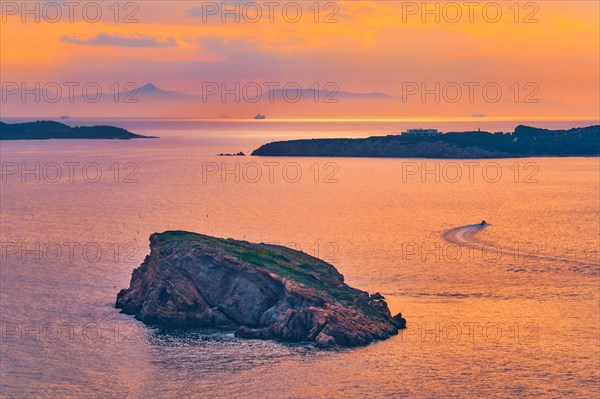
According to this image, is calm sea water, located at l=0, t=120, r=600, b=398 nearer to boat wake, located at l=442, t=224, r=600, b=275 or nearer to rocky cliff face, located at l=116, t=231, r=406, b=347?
boat wake, located at l=442, t=224, r=600, b=275

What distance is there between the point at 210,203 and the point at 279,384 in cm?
8768

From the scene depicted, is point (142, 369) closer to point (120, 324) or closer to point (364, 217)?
point (120, 324)

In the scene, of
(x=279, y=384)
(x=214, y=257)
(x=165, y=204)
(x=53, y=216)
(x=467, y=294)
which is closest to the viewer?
(x=279, y=384)

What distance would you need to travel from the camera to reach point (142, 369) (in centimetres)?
5284

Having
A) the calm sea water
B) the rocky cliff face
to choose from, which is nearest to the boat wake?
the calm sea water

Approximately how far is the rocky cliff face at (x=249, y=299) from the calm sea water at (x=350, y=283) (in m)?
1.40

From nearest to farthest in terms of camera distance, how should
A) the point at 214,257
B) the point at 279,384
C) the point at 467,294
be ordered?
the point at 279,384 < the point at 214,257 < the point at 467,294

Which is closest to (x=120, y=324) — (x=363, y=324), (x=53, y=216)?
(x=363, y=324)

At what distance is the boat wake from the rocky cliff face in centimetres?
2340

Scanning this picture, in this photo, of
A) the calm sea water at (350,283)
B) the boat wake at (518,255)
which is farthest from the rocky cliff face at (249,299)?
the boat wake at (518,255)

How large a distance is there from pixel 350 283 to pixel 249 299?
47.3 feet

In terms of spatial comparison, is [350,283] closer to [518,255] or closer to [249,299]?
[249,299]

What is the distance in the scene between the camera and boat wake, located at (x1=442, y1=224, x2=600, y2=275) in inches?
3159

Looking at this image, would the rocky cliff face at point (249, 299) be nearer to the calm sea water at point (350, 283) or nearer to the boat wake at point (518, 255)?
the calm sea water at point (350, 283)
